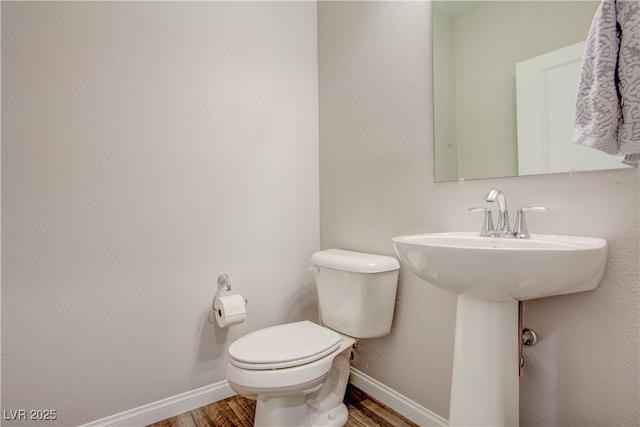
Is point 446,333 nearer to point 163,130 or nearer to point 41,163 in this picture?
point 163,130

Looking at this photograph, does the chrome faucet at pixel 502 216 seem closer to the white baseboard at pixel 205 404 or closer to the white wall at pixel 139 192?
the white baseboard at pixel 205 404

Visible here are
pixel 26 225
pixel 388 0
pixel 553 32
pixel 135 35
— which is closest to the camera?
pixel 553 32

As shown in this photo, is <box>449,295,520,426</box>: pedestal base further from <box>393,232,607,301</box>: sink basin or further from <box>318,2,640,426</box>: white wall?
<box>318,2,640,426</box>: white wall

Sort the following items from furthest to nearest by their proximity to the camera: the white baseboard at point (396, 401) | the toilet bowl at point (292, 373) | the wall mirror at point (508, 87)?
the white baseboard at point (396, 401) < the toilet bowl at point (292, 373) < the wall mirror at point (508, 87)

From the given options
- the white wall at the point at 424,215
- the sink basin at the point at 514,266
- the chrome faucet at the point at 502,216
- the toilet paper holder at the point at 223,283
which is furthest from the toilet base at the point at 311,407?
the chrome faucet at the point at 502,216

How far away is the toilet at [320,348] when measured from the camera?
3.74 feet

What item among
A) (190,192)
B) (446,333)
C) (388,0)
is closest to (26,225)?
(190,192)

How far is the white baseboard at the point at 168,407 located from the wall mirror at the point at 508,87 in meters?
1.46

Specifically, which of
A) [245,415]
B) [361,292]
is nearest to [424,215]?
[361,292]

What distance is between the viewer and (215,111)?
162 cm

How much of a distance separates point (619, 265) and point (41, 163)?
1.96m

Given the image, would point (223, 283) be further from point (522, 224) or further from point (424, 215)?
point (522, 224)

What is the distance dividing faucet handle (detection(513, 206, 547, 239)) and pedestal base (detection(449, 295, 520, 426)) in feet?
0.68

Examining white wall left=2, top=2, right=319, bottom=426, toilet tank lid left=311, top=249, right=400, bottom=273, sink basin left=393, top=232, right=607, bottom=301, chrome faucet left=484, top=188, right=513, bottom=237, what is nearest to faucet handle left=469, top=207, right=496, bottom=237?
chrome faucet left=484, top=188, right=513, bottom=237
